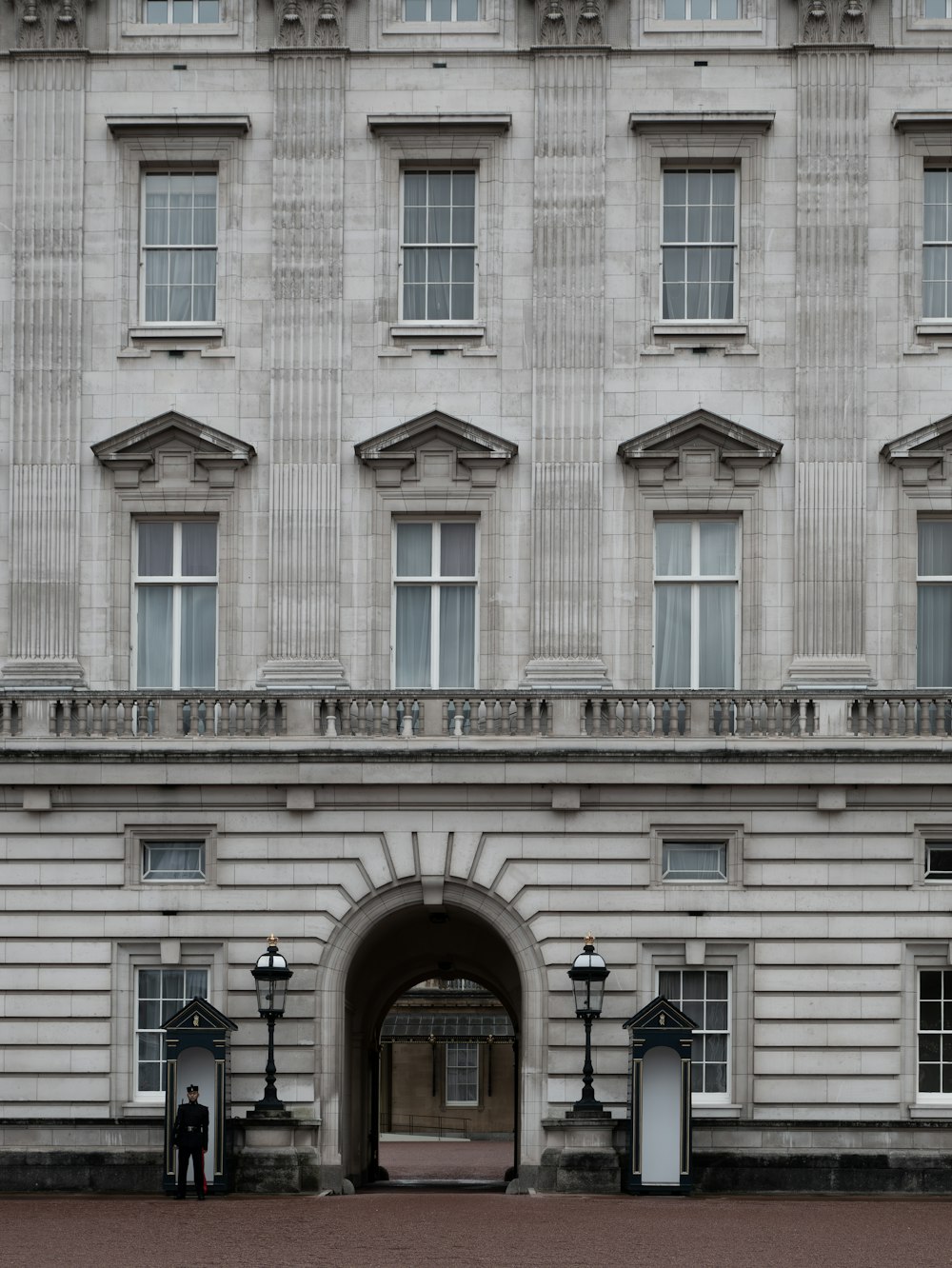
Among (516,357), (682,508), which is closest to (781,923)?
(682,508)

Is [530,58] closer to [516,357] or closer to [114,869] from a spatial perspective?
[516,357]

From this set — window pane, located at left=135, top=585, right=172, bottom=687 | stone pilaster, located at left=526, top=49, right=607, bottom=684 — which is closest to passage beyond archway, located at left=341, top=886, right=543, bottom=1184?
stone pilaster, located at left=526, top=49, right=607, bottom=684

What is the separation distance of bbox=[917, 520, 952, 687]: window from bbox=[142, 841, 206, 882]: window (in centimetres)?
1094

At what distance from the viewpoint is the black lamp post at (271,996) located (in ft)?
127

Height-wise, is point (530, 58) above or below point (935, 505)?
above

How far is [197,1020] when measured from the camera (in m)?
38.5

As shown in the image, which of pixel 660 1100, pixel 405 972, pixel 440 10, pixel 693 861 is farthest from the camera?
pixel 405 972

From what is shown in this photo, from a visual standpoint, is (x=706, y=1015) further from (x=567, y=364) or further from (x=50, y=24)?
(x=50, y=24)

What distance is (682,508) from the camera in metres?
40.8

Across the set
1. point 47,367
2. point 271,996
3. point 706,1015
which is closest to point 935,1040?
point 706,1015

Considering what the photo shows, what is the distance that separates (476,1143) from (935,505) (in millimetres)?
37333

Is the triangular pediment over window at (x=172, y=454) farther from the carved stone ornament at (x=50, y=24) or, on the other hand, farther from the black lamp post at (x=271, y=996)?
the black lamp post at (x=271, y=996)

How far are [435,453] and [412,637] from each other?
2767mm

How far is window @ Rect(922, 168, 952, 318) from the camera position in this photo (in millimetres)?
41281
